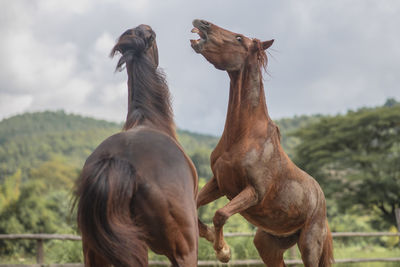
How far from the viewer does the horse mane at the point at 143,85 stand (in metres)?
2.94

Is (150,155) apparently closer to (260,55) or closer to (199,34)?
(199,34)

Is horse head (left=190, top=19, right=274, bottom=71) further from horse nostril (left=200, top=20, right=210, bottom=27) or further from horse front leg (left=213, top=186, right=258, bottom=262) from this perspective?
horse front leg (left=213, top=186, right=258, bottom=262)

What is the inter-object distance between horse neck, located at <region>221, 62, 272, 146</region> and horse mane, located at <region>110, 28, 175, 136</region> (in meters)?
0.74

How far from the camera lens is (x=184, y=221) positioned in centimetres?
242

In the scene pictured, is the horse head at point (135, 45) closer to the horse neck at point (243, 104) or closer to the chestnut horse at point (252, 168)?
the chestnut horse at point (252, 168)

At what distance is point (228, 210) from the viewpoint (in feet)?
10.5

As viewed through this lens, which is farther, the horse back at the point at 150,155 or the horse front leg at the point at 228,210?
the horse front leg at the point at 228,210

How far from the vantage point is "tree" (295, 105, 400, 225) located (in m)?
22.9

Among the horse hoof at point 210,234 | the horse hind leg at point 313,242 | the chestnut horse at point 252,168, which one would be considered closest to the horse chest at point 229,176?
the chestnut horse at point 252,168

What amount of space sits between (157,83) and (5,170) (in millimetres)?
47846

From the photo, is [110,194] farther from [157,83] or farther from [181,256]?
[157,83]

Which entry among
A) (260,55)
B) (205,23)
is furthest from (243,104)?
(205,23)

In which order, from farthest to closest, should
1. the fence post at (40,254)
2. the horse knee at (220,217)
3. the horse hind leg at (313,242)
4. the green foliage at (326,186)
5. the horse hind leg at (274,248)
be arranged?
the green foliage at (326,186) → the fence post at (40,254) → the horse hind leg at (274,248) → the horse hind leg at (313,242) → the horse knee at (220,217)

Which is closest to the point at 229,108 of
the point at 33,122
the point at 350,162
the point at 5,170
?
the point at 350,162
